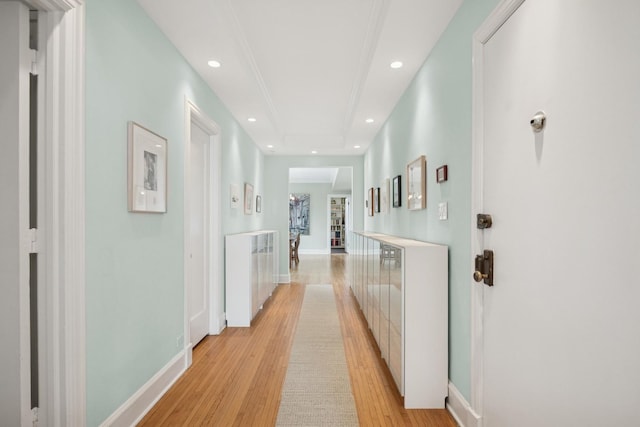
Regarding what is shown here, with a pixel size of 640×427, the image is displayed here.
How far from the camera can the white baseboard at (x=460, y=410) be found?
6.10 ft

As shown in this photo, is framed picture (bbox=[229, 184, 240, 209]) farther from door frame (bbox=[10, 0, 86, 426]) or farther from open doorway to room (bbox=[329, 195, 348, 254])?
open doorway to room (bbox=[329, 195, 348, 254])

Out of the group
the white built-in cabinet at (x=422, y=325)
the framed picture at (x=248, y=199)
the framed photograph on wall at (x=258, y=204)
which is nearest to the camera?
the white built-in cabinet at (x=422, y=325)

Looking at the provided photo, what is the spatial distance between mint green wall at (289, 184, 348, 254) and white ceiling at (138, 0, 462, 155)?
8.55 metres

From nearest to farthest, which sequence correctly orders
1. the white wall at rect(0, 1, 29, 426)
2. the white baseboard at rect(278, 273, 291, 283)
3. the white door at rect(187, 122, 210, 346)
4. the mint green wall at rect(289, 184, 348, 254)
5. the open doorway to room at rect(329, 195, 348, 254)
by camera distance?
the white wall at rect(0, 1, 29, 426) → the white door at rect(187, 122, 210, 346) → the white baseboard at rect(278, 273, 291, 283) → the mint green wall at rect(289, 184, 348, 254) → the open doorway to room at rect(329, 195, 348, 254)

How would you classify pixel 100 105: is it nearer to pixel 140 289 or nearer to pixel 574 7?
pixel 140 289

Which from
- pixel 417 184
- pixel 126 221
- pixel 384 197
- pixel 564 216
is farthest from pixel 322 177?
pixel 564 216

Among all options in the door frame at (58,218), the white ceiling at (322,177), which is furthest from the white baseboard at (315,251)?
the door frame at (58,218)

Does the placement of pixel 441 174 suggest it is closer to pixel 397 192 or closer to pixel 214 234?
pixel 397 192

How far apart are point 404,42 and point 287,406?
8.77 ft

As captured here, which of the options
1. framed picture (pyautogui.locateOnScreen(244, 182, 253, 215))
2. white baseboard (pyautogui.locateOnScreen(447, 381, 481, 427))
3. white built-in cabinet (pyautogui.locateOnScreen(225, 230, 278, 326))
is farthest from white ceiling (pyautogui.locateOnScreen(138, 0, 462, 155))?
white baseboard (pyautogui.locateOnScreen(447, 381, 481, 427))

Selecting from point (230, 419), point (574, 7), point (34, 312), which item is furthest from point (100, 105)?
point (574, 7)

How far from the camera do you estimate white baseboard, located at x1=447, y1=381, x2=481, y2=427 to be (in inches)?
73.2

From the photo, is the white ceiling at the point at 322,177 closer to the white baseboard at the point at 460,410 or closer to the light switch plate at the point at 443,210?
the light switch plate at the point at 443,210

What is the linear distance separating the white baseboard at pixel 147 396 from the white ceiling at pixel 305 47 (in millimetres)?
2394
